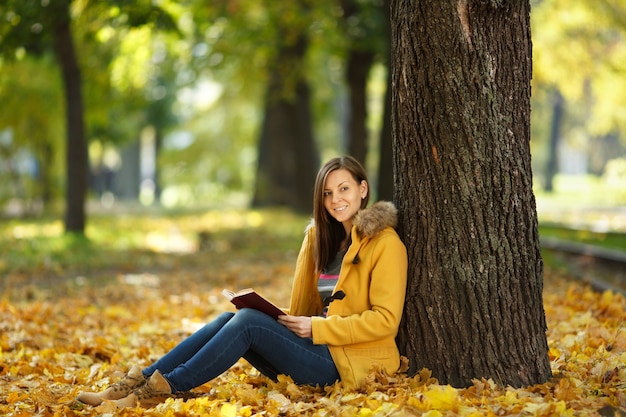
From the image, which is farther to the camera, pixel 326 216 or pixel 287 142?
pixel 287 142

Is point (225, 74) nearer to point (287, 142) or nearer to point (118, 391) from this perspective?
point (287, 142)

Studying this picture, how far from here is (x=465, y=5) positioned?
4.55 meters

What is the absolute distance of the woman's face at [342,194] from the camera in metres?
5.02

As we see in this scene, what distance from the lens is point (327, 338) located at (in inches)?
185

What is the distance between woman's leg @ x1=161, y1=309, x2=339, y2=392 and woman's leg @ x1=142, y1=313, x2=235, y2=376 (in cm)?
3

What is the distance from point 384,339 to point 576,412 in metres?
1.23

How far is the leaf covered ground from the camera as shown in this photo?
4.30m

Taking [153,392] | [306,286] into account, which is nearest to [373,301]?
[306,286]

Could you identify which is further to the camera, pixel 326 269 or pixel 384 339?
pixel 326 269

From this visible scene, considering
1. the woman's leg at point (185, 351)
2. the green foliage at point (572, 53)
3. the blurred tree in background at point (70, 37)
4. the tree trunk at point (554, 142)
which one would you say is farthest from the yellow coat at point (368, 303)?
the tree trunk at point (554, 142)

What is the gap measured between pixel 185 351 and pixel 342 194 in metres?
1.38

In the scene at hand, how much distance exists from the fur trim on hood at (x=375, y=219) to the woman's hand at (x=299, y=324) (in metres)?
0.62

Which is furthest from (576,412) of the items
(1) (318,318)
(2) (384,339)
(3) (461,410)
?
(1) (318,318)

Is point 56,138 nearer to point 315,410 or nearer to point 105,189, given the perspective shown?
point 315,410
